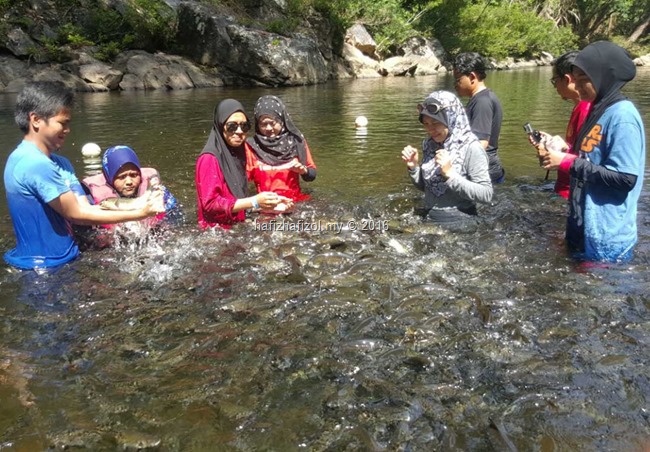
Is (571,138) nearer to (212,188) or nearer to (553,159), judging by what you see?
(553,159)

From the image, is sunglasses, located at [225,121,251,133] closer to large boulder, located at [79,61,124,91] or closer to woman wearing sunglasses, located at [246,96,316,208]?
woman wearing sunglasses, located at [246,96,316,208]

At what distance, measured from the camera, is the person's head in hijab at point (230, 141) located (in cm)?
510

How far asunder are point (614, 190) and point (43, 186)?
4.48 metres

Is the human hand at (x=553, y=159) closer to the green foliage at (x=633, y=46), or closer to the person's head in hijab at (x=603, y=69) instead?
the person's head in hijab at (x=603, y=69)

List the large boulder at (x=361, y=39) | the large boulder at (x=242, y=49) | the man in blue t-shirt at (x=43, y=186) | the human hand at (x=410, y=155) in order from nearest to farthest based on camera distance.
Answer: the man in blue t-shirt at (x=43, y=186) → the human hand at (x=410, y=155) → the large boulder at (x=242, y=49) → the large boulder at (x=361, y=39)

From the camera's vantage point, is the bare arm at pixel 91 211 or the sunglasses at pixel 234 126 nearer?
the bare arm at pixel 91 211

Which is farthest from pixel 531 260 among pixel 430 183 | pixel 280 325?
pixel 280 325

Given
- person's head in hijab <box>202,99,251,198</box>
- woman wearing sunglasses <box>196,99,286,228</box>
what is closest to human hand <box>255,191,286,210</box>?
woman wearing sunglasses <box>196,99,286,228</box>

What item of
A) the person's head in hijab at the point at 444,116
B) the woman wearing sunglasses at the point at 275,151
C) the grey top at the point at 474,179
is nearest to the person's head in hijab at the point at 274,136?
the woman wearing sunglasses at the point at 275,151

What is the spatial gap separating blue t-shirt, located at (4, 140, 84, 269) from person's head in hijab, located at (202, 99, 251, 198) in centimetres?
140

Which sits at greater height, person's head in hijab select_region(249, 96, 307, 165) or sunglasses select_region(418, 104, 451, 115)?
sunglasses select_region(418, 104, 451, 115)

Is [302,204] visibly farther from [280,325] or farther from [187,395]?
[187,395]

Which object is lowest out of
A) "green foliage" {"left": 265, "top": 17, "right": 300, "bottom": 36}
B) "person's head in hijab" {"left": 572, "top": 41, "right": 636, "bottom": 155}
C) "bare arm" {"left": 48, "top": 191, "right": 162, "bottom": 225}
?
"bare arm" {"left": 48, "top": 191, "right": 162, "bottom": 225}

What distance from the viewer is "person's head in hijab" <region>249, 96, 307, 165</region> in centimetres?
555
